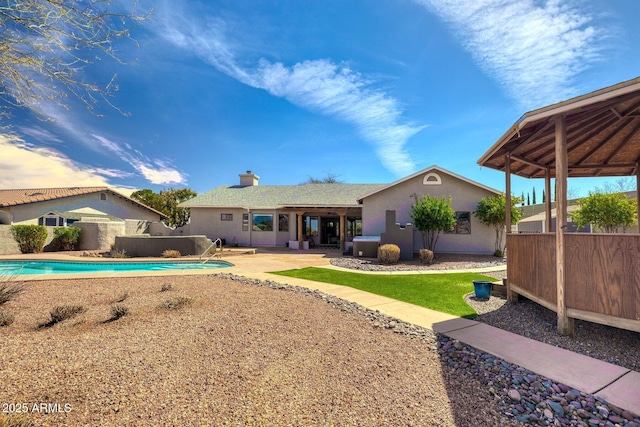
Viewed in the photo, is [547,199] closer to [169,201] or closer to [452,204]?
[452,204]

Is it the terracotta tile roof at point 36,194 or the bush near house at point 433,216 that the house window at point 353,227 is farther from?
the terracotta tile roof at point 36,194

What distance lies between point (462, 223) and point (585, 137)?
10766 millimetres

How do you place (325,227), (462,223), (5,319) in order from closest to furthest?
(5,319), (462,223), (325,227)

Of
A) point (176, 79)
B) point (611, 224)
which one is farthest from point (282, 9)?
point (611, 224)

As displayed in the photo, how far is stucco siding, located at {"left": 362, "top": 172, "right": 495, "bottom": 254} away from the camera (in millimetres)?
16672

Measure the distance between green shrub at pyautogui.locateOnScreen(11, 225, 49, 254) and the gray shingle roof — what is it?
8.25 metres

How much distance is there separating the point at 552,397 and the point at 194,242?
17.0 m

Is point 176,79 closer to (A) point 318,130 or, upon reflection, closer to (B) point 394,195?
(A) point 318,130

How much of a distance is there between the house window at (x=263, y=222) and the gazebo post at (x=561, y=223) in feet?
62.2

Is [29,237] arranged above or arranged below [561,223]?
below

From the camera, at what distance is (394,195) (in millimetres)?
17656

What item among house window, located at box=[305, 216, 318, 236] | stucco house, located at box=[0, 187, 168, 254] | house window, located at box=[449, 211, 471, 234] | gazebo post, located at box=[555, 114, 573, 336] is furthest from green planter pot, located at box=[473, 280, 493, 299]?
stucco house, located at box=[0, 187, 168, 254]

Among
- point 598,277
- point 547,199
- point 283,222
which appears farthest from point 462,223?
point 598,277

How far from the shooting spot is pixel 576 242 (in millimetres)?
4504
